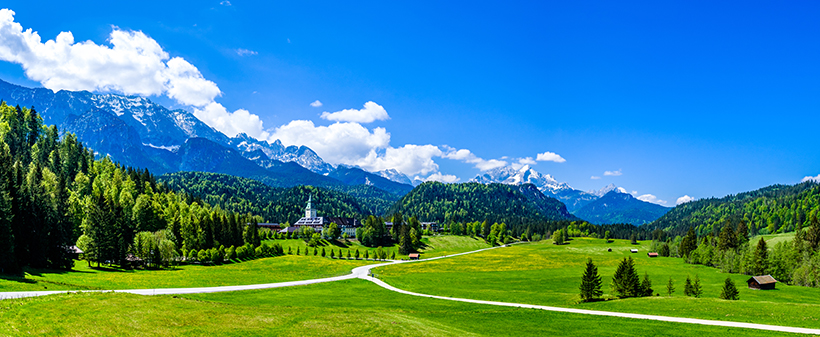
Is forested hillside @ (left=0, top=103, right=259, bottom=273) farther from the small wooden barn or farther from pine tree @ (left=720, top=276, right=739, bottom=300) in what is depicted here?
the small wooden barn

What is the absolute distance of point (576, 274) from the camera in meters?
88.4

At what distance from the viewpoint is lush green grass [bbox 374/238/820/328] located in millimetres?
40219

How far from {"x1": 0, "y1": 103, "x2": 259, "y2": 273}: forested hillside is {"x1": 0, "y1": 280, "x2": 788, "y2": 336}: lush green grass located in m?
38.5

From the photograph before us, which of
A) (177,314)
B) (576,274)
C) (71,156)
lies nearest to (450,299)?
(177,314)

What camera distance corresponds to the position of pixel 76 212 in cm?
8788

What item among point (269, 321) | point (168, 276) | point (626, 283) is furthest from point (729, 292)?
point (168, 276)

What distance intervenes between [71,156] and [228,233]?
50.0m

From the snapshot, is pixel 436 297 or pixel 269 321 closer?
pixel 269 321

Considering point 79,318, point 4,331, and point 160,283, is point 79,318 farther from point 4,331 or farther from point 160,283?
point 160,283

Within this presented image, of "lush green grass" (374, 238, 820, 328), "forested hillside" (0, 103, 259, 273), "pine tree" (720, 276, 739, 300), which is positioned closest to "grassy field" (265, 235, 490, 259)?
"forested hillside" (0, 103, 259, 273)

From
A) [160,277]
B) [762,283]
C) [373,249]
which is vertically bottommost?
[373,249]

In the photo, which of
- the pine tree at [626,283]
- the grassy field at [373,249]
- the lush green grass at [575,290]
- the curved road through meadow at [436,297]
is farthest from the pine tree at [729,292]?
the grassy field at [373,249]

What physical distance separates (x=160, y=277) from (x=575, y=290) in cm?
6861

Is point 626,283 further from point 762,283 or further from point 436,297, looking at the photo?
point 762,283
